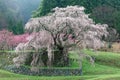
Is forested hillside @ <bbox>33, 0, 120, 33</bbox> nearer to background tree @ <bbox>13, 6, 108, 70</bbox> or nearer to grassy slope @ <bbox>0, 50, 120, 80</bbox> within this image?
grassy slope @ <bbox>0, 50, 120, 80</bbox>

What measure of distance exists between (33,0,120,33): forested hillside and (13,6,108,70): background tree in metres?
23.1

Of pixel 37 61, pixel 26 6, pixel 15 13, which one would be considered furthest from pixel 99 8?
pixel 26 6

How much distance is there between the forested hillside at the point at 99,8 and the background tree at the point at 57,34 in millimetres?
23146

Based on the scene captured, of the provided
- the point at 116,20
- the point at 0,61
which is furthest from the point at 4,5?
the point at 0,61

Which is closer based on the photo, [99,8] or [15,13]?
[99,8]

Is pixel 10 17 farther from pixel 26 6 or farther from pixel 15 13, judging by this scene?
pixel 26 6

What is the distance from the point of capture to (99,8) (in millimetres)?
58281

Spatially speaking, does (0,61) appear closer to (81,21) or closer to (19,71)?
(19,71)

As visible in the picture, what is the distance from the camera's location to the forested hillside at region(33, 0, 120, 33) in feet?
183

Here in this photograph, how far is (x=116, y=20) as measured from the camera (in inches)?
2179

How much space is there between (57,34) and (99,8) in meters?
27.6

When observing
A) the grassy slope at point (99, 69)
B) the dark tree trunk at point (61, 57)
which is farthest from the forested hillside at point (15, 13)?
the dark tree trunk at point (61, 57)

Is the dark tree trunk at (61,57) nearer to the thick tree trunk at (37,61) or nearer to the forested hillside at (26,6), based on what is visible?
the thick tree trunk at (37,61)

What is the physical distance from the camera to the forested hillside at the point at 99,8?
2192 inches
